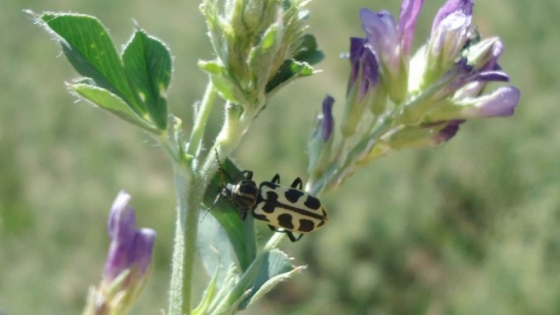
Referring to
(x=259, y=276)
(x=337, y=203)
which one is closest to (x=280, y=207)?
(x=259, y=276)

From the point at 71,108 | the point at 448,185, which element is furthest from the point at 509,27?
the point at 71,108

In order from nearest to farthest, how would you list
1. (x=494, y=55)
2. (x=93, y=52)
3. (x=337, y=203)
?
(x=93, y=52) → (x=494, y=55) → (x=337, y=203)

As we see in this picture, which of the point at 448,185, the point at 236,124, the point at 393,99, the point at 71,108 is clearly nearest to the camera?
the point at 236,124

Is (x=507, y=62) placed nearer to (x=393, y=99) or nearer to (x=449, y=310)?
(x=449, y=310)

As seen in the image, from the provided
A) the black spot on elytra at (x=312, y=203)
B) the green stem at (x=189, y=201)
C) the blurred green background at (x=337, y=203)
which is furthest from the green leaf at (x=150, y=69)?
the blurred green background at (x=337, y=203)

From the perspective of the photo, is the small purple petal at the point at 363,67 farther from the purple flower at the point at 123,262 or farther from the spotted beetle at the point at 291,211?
the purple flower at the point at 123,262

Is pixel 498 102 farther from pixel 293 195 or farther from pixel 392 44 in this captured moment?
pixel 293 195

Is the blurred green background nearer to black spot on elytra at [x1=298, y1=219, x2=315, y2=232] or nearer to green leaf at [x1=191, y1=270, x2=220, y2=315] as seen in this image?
black spot on elytra at [x1=298, y1=219, x2=315, y2=232]
